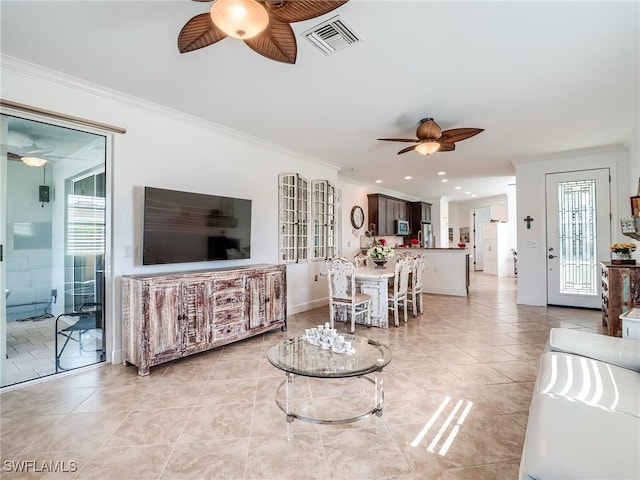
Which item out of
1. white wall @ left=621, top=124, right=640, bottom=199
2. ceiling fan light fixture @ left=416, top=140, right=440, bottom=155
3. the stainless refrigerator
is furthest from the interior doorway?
ceiling fan light fixture @ left=416, top=140, right=440, bottom=155

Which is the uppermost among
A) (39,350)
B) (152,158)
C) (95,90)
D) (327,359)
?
(95,90)

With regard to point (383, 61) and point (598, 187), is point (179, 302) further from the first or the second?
point (598, 187)

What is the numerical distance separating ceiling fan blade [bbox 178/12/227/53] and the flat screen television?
162cm

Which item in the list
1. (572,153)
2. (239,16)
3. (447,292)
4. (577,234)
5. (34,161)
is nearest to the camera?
(239,16)

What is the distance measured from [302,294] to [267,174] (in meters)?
2.09

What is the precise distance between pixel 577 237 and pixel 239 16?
627cm

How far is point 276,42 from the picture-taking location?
199cm

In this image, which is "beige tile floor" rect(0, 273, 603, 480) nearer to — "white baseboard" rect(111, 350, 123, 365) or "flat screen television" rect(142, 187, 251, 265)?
"white baseboard" rect(111, 350, 123, 365)

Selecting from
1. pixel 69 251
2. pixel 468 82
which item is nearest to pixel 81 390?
pixel 69 251

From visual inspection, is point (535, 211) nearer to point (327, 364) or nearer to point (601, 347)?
point (601, 347)

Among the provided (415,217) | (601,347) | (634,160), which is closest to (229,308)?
(601,347)

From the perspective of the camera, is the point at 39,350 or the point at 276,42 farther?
the point at 39,350

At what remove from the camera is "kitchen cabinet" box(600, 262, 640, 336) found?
3562 mm

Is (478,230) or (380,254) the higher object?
(478,230)
